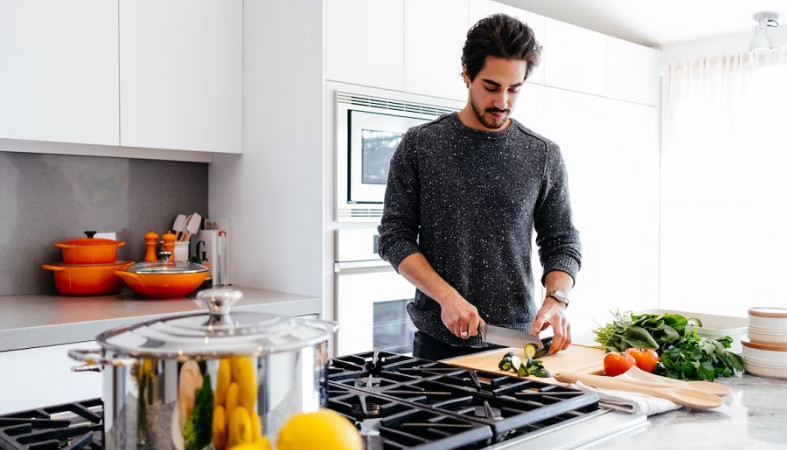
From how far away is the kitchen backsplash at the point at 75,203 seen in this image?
260 centimetres

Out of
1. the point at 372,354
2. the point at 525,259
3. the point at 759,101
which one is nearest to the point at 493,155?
the point at 525,259

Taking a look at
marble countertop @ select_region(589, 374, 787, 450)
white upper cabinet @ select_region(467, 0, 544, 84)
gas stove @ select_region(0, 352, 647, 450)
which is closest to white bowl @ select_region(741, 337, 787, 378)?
marble countertop @ select_region(589, 374, 787, 450)

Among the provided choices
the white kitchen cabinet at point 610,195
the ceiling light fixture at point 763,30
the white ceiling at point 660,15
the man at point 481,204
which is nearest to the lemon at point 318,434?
the man at point 481,204

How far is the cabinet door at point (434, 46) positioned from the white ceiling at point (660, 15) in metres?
0.64

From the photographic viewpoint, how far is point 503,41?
173 centimetres

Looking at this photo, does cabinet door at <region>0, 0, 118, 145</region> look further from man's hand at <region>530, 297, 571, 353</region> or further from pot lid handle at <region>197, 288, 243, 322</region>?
pot lid handle at <region>197, 288, 243, 322</region>

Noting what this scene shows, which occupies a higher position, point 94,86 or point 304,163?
point 94,86

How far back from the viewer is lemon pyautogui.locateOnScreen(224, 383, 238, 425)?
74 cm

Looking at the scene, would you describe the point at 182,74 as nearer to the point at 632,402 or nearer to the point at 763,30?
the point at 632,402

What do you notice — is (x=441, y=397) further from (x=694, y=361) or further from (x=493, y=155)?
(x=493, y=155)

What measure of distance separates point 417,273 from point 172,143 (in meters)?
1.37

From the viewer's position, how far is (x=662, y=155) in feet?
14.6

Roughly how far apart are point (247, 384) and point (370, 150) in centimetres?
209

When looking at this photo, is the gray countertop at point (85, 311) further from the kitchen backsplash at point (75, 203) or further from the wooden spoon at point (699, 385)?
the wooden spoon at point (699, 385)
